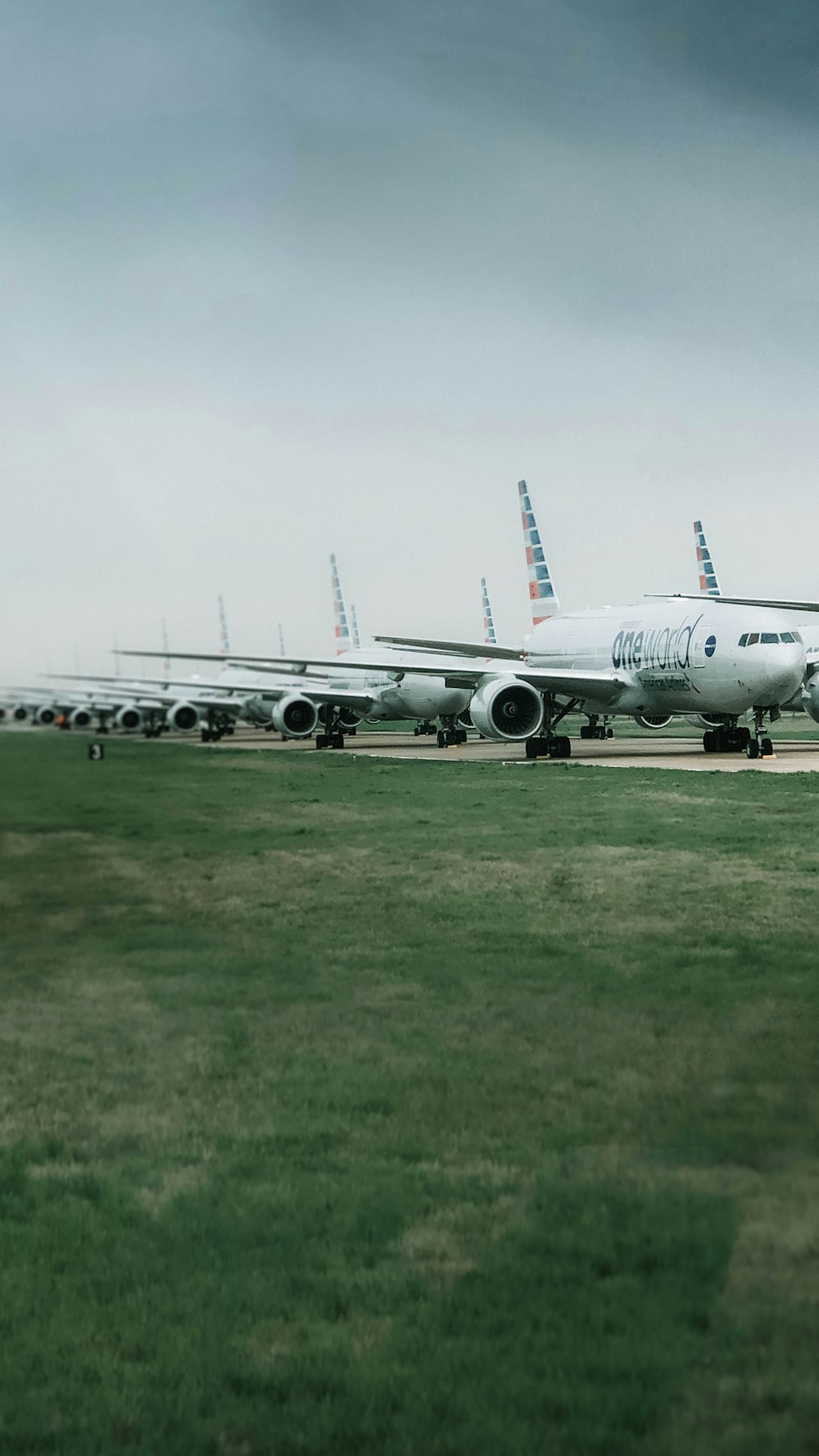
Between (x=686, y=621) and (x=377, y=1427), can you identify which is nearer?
(x=377, y=1427)

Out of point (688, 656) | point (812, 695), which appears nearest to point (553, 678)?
point (688, 656)

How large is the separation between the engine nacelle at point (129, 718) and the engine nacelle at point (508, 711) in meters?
44.0

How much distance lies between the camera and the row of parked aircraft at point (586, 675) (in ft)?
104

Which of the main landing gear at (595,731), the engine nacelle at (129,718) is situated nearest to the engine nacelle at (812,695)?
the main landing gear at (595,731)

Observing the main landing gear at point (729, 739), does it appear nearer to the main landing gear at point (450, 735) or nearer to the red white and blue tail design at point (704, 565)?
the main landing gear at point (450, 735)

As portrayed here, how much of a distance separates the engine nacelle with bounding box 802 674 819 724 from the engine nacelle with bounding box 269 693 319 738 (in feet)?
57.6

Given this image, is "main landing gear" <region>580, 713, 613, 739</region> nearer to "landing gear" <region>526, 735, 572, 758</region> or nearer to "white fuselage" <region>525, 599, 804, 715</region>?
"white fuselage" <region>525, 599, 804, 715</region>

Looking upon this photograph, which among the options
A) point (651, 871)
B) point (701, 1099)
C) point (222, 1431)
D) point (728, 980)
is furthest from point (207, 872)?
point (222, 1431)

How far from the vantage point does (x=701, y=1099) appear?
206 inches

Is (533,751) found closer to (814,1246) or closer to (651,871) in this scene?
(651,871)

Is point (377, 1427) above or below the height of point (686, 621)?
below

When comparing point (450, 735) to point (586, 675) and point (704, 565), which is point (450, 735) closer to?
point (586, 675)

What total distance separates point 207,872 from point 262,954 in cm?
415

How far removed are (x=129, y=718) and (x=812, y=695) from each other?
1896 inches
